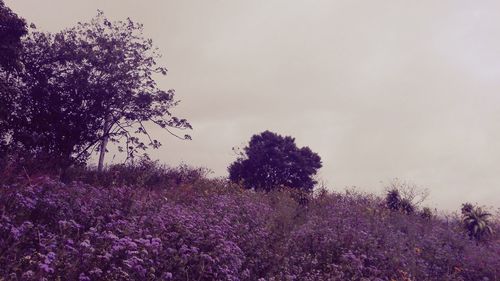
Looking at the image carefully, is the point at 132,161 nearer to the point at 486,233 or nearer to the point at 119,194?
the point at 119,194

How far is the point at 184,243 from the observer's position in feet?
26.0

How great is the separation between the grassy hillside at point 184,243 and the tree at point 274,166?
63.9 feet

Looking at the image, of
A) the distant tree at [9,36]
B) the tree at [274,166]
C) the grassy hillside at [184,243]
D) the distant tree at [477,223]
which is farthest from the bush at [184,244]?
the tree at [274,166]

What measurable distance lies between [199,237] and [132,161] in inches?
451

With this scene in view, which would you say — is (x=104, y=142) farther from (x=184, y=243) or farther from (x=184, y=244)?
(x=184, y=244)

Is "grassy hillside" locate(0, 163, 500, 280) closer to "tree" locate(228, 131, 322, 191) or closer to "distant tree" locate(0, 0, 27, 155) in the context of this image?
"distant tree" locate(0, 0, 27, 155)

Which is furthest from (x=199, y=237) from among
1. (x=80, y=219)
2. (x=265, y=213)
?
(x=265, y=213)

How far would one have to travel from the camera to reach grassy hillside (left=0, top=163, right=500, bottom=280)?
5848mm

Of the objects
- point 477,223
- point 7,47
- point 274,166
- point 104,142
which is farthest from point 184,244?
point 274,166

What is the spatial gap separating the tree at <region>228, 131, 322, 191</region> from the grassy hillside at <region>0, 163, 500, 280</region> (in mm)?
19491

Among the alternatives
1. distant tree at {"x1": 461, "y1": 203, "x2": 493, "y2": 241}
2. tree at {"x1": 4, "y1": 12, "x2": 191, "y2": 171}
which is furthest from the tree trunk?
distant tree at {"x1": 461, "y1": 203, "x2": 493, "y2": 241}

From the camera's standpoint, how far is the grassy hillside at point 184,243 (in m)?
5.85

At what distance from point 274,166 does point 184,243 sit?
27.5m

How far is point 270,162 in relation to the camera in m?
35.3
